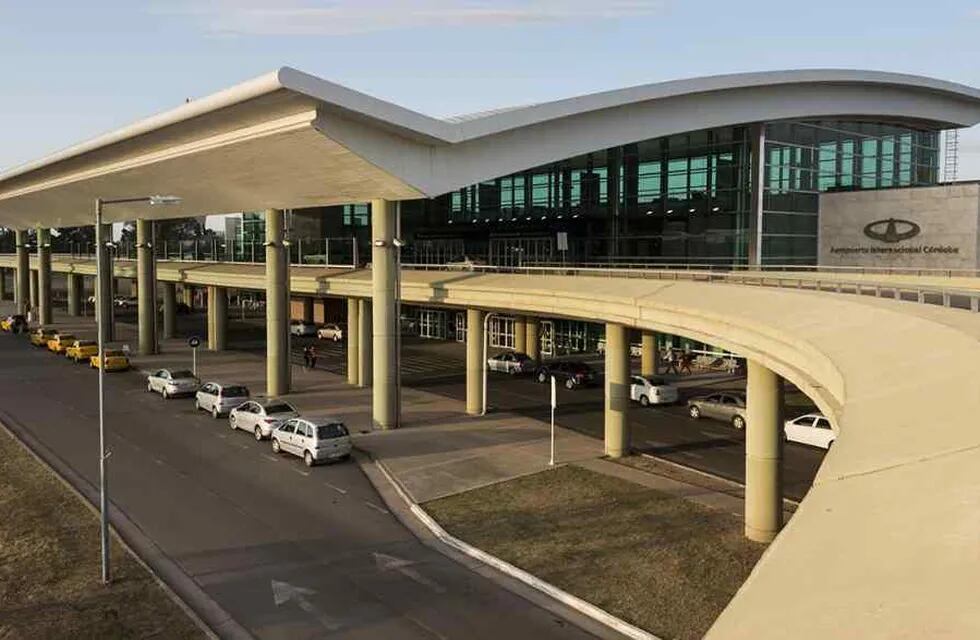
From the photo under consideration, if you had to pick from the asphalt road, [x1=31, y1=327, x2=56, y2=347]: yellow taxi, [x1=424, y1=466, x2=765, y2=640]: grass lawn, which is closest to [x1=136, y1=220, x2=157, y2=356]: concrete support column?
[x1=31, y1=327, x2=56, y2=347]: yellow taxi

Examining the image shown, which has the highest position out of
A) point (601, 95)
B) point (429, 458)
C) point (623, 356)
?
point (601, 95)

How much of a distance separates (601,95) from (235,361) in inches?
1240

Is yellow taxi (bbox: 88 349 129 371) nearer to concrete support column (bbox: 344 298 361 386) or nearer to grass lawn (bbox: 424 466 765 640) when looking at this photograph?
concrete support column (bbox: 344 298 361 386)

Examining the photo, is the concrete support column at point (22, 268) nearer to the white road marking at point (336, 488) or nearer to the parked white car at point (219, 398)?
the parked white car at point (219, 398)

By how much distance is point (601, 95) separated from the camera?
36.2 metres

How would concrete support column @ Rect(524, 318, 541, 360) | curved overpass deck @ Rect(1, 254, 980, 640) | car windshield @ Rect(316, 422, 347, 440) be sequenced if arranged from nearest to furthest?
1. curved overpass deck @ Rect(1, 254, 980, 640)
2. car windshield @ Rect(316, 422, 347, 440)
3. concrete support column @ Rect(524, 318, 541, 360)

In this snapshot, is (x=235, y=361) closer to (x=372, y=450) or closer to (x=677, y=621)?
(x=372, y=450)

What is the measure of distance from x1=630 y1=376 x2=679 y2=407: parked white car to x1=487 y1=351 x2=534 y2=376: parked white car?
1028cm

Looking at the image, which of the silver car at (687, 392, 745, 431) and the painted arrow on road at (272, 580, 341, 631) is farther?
the silver car at (687, 392, 745, 431)

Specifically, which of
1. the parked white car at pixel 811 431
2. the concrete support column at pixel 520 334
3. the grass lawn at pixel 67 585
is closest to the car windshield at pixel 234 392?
the grass lawn at pixel 67 585

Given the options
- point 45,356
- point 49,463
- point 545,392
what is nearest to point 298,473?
point 49,463

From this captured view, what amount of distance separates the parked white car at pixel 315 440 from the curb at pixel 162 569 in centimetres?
616

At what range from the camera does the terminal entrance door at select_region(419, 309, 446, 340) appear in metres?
70.7

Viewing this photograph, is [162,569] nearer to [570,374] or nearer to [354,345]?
[354,345]
